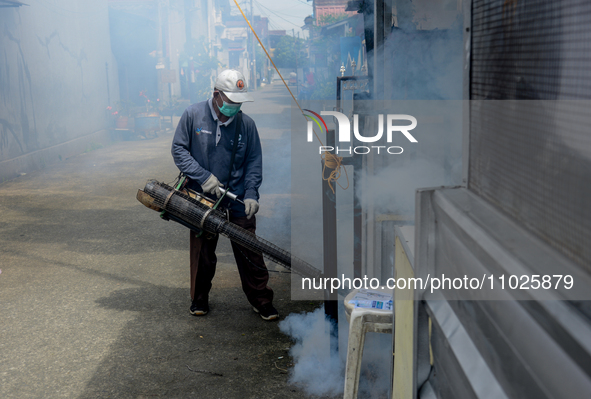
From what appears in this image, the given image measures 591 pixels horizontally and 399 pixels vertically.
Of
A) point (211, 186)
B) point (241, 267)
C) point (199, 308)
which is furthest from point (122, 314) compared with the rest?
point (211, 186)

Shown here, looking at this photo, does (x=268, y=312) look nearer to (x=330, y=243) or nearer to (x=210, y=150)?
(x=330, y=243)

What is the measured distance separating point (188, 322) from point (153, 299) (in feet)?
1.98

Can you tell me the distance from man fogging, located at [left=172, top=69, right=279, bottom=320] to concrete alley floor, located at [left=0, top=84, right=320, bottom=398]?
0.35m

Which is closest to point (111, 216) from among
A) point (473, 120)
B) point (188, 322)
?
point (188, 322)

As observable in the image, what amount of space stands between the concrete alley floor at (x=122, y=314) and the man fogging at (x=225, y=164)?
349 mm

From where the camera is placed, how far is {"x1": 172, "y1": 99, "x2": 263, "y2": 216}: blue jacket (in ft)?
12.8

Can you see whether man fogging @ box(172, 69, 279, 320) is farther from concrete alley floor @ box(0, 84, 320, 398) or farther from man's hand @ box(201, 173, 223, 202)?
concrete alley floor @ box(0, 84, 320, 398)

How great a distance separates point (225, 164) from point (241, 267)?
82 centimetres

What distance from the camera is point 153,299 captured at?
15.0 feet

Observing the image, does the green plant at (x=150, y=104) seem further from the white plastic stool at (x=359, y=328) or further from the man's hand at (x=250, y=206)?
the white plastic stool at (x=359, y=328)

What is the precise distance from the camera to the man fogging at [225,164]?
153 inches

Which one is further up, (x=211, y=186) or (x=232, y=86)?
(x=232, y=86)

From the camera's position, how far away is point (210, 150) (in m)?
3.94

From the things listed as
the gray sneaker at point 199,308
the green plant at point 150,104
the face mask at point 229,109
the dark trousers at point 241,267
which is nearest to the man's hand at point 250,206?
the dark trousers at point 241,267
